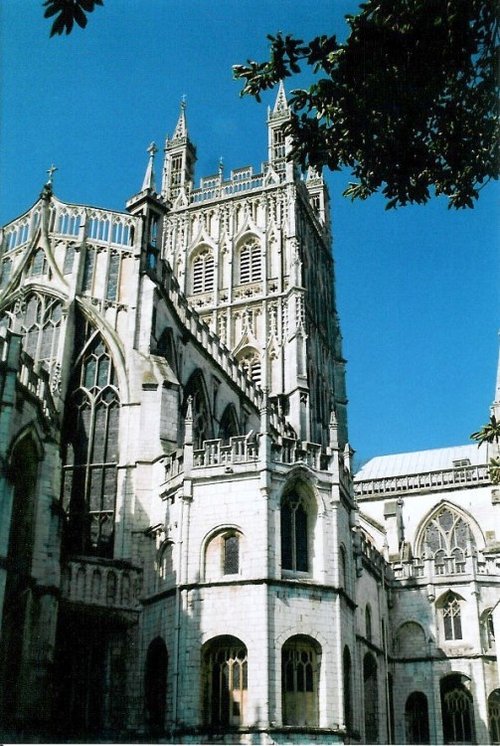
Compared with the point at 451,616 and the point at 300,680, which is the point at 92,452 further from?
the point at 451,616

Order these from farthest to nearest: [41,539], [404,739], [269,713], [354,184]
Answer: [404,739] → [41,539] → [269,713] → [354,184]

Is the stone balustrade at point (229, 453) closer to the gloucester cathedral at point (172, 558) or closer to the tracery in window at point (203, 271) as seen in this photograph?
the gloucester cathedral at point (172, 558)

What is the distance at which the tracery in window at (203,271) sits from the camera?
67.1m

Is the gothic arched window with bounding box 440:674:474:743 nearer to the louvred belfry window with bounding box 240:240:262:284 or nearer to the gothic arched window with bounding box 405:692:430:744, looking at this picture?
the gothic arched window with bounding box 405:692:430:744

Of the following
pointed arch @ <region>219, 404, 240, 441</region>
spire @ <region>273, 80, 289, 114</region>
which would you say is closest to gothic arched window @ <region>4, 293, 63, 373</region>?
pointed arch @ <region>219, 404, 240, 441</region>

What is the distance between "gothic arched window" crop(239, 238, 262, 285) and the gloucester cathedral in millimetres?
18736

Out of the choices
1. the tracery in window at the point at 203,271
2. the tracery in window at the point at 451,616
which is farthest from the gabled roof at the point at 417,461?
the tracery in window at the point at 451,616

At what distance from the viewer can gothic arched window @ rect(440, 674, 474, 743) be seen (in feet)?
136

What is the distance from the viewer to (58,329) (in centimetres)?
3462

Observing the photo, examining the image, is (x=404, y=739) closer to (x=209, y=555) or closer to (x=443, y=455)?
(x=209, y=555)

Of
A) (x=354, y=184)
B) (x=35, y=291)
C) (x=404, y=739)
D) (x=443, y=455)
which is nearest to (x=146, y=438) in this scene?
(x=35, y=291)

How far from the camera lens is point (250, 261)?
219 feet

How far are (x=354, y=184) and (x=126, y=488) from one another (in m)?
16.3

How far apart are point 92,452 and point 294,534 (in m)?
8.42
